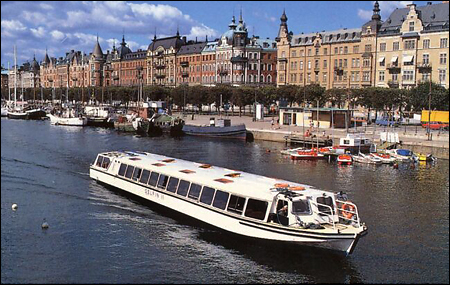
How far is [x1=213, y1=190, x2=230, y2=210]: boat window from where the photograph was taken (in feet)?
85.6

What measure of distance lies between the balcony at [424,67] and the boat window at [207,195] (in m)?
77.7

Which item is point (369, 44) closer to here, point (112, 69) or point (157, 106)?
point (157, 106)

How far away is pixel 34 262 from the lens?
22141 mm

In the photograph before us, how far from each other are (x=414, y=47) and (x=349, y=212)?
82.0 metres

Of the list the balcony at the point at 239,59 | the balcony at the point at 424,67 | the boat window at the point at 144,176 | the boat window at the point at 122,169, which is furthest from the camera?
the balcony at the point at 239,59

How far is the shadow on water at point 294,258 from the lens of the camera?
2181 centimetres

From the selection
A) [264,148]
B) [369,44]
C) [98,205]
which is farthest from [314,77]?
[98,205]

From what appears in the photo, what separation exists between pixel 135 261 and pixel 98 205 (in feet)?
33.4

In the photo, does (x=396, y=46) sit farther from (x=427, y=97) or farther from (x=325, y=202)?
(x=325, y=202)

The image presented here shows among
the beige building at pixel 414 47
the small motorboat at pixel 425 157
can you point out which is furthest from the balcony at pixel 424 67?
Result: the small motorboat at pixel 425 157

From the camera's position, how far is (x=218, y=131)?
263ft

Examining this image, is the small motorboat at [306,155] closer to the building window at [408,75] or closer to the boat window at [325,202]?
the boat window at [325,202]

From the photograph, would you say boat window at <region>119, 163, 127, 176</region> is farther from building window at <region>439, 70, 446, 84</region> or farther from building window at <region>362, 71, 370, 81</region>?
building window at <region>362, 71, 370, 81</region>

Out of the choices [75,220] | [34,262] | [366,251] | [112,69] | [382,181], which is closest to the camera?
[34,262]
